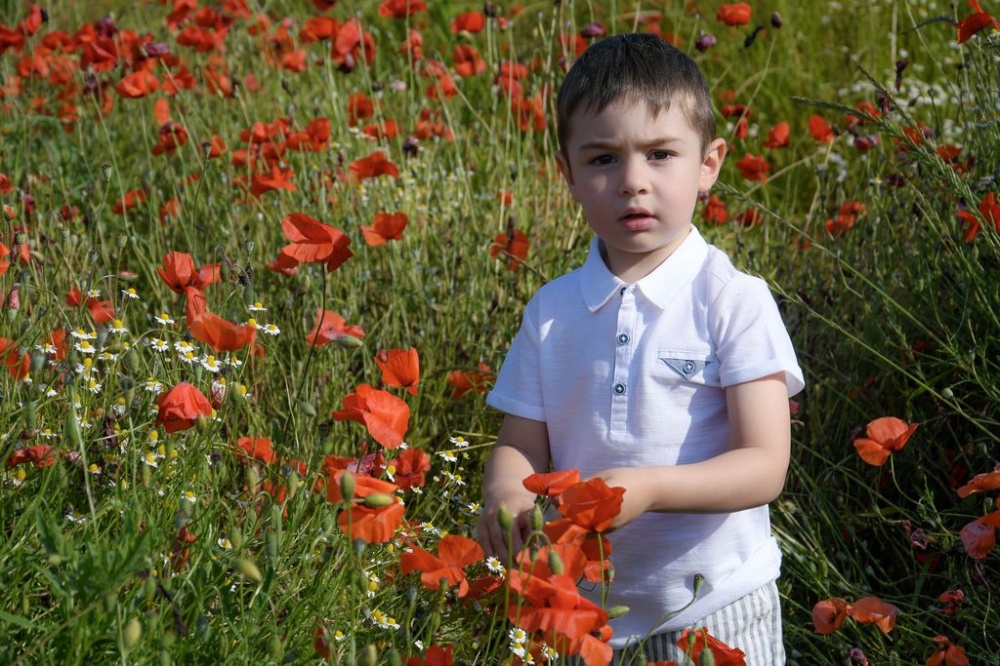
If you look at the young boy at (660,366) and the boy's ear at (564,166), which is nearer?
the young boy at (660,366)

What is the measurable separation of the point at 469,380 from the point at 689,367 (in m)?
0.70

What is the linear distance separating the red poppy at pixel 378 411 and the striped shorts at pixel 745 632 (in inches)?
21.4

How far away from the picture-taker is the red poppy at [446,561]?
1645 mm

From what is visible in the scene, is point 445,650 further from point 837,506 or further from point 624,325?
point 837,506

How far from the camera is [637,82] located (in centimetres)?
203

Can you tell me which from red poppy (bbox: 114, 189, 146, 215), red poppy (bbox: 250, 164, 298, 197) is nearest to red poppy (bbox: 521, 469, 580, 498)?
red poppy (bbox: 250, 164, 298, 197)

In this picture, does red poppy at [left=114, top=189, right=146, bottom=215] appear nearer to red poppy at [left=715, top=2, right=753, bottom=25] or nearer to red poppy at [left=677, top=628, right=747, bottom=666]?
red poppy at [left=715, top=2, right=753, bottom=25]

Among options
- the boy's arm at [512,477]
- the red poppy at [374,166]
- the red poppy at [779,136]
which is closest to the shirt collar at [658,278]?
the boy's arm at [512,477]

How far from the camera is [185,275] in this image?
2184mm

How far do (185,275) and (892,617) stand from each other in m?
1.31

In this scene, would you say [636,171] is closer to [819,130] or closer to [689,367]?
[689,367]

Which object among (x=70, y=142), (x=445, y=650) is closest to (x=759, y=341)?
(x=445, y=650)

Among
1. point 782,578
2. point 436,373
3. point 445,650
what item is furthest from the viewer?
point 436,373

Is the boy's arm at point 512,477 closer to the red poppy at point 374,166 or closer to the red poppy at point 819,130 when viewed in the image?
the red poppy at point 374,166
